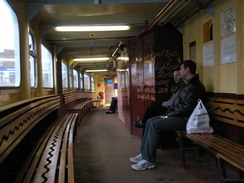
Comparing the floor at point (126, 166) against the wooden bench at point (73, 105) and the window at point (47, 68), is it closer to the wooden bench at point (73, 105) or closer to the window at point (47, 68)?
the window at point (47, 68)

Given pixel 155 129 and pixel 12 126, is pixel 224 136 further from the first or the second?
pixel 12 126

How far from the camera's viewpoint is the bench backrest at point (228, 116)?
308 centimetres

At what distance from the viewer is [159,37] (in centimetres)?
485

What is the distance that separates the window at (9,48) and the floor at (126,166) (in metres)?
1.60

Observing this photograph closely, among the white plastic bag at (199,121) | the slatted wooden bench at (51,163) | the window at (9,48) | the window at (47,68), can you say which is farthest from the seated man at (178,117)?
the window at (47,68)

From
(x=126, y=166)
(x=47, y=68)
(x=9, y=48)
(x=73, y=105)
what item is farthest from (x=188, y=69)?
(x=73, y=105)

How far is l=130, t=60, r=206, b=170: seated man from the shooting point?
360 centimetres

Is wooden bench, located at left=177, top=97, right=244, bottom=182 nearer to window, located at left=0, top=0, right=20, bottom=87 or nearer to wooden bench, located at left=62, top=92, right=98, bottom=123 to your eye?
window, located at left=0, top=0, right=20, bottom=87

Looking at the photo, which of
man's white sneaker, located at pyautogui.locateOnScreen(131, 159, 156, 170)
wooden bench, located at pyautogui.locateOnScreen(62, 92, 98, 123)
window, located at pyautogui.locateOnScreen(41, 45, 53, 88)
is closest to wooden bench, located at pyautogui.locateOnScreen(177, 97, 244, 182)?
man's white sneaker, located at pyautogui.locateOnScreen(131, 159, 156, 170)

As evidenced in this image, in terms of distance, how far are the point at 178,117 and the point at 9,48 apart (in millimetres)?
2625

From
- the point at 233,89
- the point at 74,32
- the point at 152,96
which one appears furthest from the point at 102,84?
the point at 233,89

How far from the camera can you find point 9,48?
377cm

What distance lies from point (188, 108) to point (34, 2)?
3103 millimetres

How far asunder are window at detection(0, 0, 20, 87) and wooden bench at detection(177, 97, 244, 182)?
8.26ft
